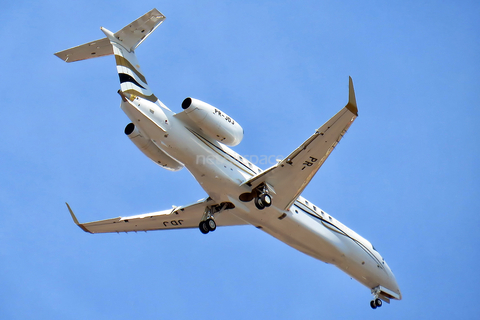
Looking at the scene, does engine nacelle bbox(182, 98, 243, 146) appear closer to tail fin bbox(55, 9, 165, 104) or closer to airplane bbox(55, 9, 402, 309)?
airplane bbox(55, 9, 402, 309)

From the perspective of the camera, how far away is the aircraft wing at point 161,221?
2367 centimetres

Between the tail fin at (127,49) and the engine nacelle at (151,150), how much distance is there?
4.59ft

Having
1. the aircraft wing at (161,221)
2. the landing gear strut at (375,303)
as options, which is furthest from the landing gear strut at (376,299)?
the aircraft wing at (161,221)

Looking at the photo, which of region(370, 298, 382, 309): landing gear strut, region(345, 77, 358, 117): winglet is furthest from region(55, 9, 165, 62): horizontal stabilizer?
region(370, 298, 382, 309): landing gear strut

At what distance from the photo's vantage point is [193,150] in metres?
19.5

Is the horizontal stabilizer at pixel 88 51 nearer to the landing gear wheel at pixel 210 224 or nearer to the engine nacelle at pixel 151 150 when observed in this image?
the engine nacelle at pixel 151 150

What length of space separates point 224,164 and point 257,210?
100.0 inches

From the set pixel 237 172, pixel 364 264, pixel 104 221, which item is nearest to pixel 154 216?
pixel 104 221

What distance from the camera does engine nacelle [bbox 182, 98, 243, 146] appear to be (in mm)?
18750

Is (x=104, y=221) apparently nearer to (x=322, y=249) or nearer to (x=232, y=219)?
(x=232, y=219)

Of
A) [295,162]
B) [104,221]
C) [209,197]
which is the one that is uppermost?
[295,162]

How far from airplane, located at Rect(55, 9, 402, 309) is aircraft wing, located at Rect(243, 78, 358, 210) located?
0.11 ft

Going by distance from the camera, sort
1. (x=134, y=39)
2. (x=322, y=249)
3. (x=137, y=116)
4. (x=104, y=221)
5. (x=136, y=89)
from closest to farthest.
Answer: (x=137, y=116) → (x=136, y=89) → (x=134, y=39) → (x=322, y=249) → (x=104, y=221)

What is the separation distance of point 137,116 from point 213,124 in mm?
2603
